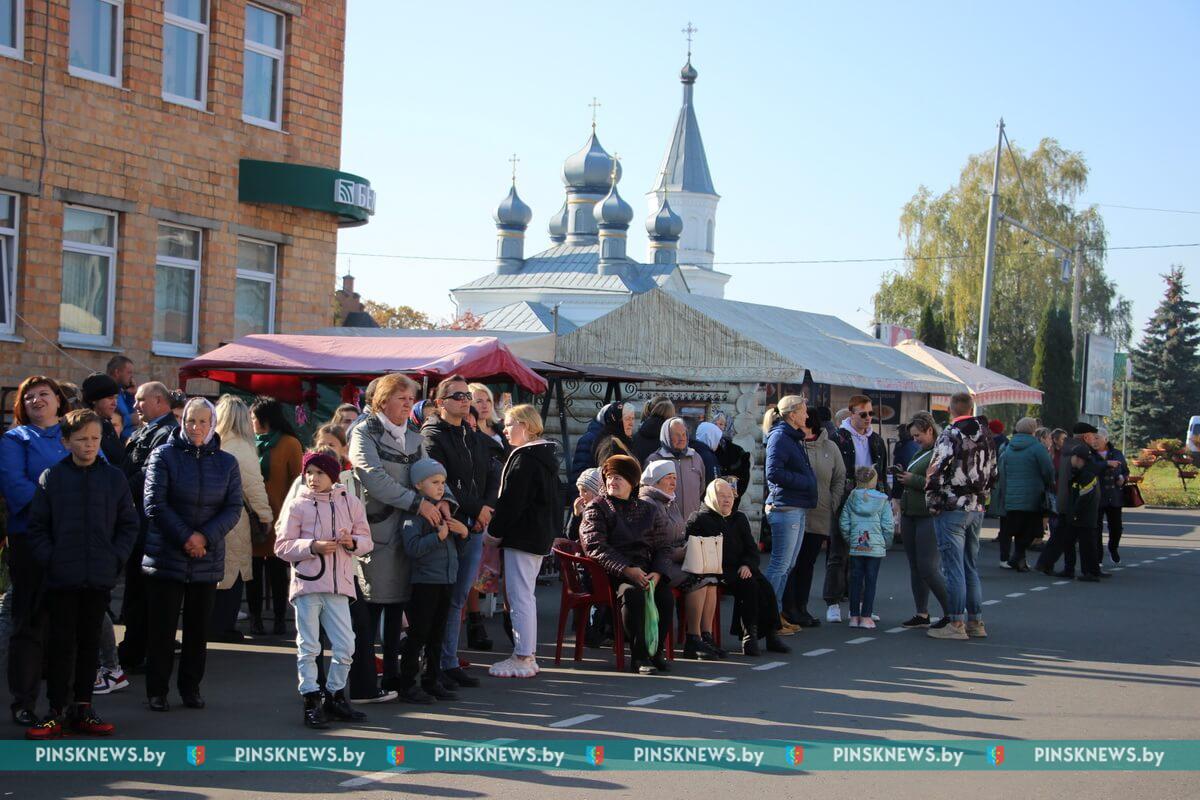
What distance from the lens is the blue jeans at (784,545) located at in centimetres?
1184

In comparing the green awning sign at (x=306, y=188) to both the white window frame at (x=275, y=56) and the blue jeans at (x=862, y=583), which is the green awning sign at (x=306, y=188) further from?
the blue jeans at (x=862, y=583)

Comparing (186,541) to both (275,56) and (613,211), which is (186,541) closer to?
(275,56)

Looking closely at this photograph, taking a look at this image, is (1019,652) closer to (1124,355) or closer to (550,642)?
(550,642)

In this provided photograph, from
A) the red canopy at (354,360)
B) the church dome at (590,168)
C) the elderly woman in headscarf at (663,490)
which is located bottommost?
the elderly woman in headscarf at (663,490)

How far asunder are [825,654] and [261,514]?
429cm

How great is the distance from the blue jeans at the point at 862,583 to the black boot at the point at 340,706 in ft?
18.5

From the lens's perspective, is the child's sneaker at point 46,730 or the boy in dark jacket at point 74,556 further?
the boy in dark jacket at point 74,556

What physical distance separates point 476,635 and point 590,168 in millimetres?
82578

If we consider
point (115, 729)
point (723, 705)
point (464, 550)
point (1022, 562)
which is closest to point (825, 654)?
point (723, 705)

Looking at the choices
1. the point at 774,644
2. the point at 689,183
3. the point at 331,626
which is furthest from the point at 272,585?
the point at 689,183

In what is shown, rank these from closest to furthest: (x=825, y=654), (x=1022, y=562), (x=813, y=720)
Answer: (x=813, y=720) → (x=825, y=654) → (x=1022, y=562)

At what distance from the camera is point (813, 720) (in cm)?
825

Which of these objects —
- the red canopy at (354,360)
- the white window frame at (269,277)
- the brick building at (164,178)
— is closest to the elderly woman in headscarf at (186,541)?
the red canopy at (354,360)

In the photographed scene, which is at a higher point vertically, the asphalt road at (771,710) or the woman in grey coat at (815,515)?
the woman in grey coat at (815,515)
